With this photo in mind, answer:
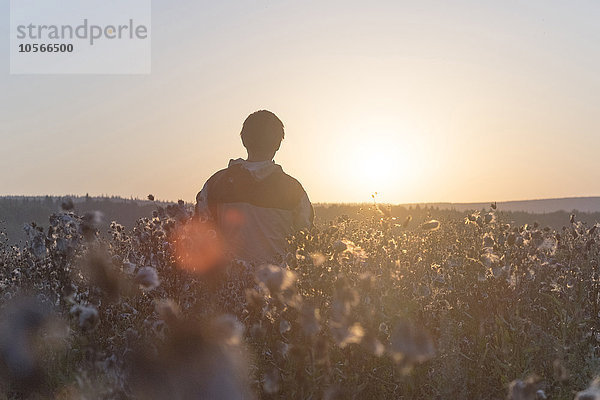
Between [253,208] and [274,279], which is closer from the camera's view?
[274,279]

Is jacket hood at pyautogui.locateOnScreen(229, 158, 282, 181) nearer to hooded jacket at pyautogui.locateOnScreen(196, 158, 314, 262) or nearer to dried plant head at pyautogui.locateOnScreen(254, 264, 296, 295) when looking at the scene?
hooded jacket at pyautogui.locateOnScreen(196, 158, 314, 262)

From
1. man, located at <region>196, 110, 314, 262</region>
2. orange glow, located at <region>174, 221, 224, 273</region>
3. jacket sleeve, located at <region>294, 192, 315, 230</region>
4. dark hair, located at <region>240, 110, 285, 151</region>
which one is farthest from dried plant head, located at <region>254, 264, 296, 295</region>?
dark hair, located at <region>240, 110, 285, 151</region>

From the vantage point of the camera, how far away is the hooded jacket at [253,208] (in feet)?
18.8

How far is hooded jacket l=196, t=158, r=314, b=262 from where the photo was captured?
5.72 metres

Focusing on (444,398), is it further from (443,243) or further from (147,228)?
(443,243)

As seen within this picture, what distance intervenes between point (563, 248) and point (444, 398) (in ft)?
9.18

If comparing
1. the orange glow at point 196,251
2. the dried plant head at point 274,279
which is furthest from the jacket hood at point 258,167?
the dried plant head at point 274,279

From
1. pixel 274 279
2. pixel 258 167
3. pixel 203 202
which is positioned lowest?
pixel 274 279

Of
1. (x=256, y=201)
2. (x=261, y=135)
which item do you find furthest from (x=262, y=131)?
(x=256, y=201)

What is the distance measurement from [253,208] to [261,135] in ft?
2.63

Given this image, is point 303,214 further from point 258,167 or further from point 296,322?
point 296,322

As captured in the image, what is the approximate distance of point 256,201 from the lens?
18.9 feet

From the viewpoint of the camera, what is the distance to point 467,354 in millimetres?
4215

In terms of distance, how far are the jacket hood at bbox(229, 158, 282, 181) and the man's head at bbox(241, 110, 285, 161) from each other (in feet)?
0.41
